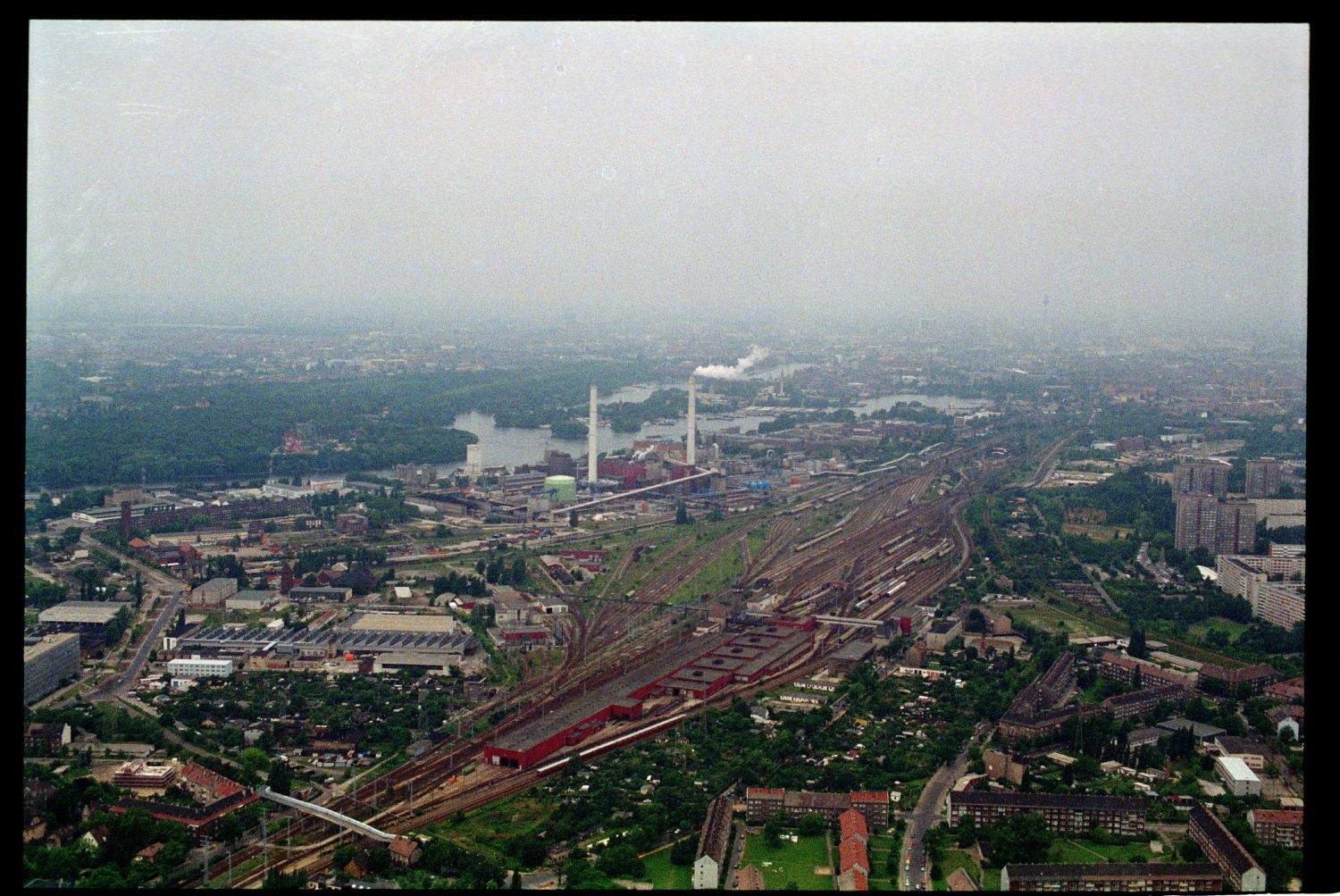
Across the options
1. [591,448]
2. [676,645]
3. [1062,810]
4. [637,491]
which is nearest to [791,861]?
[1062,810]

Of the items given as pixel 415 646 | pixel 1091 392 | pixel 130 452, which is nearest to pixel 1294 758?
pixel 415 646

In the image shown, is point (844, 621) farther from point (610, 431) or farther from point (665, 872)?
point (610, 431)

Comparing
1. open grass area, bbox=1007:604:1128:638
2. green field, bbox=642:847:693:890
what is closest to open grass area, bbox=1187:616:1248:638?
open grass area, bbox=1007:604:1128:638

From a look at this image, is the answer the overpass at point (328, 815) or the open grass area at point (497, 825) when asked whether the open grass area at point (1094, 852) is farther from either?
the overpass at point (328, 815)

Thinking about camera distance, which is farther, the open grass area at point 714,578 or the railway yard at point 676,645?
the open grass area at point 714,578

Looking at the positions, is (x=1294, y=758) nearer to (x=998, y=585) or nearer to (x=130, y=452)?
(x=998, y=585)

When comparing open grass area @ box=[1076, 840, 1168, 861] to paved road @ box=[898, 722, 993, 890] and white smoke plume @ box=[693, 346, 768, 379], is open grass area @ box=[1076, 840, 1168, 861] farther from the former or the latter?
white smoke plume @ box=[693, 346, 768, 379]

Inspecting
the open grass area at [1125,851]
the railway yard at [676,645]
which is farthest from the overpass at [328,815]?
the open grass area at [1125,851]
